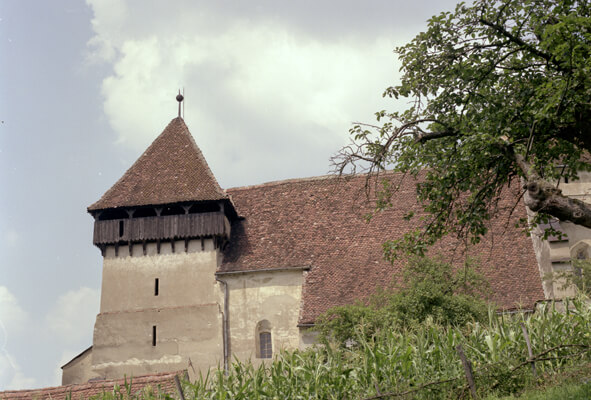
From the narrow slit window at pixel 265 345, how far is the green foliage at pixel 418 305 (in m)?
4.44

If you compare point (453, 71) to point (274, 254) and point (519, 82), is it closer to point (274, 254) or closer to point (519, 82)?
point (519, 82)

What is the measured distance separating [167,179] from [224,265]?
4.70 m

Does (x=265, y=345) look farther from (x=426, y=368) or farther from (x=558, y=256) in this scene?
(x=426, y=368)

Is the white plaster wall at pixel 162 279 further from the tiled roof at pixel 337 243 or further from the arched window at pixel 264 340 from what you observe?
the arched window at pixel 264 340

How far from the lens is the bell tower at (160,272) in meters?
25.6

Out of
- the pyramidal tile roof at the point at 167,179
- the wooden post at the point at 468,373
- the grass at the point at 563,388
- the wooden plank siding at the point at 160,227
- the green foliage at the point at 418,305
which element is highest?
the pyramidal tile roof at the point at 167,179

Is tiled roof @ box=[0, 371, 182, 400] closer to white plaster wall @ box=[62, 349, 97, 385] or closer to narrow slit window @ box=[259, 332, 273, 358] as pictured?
white plaster wall @ box=[62, 349, 97, 385]

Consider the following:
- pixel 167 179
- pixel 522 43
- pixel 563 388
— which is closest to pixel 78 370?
pixel 167 179

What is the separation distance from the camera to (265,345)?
84.9 ft

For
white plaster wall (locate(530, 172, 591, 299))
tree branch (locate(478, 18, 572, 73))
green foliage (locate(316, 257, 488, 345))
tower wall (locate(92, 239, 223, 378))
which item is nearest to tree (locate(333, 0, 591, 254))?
tree branch (locate(478, 18, 572, 73))

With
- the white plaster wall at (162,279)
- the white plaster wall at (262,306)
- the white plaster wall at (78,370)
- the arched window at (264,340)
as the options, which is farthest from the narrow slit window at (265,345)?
the white plaster wall at (78,370)

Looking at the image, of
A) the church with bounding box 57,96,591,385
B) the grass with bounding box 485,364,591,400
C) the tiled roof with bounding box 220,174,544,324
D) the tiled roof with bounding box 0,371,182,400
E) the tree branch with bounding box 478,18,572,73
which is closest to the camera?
the grass with bounding box 485,364,591,400

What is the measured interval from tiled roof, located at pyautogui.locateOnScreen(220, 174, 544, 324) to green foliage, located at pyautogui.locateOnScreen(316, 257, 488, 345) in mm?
1287

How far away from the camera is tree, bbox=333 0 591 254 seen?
12.5m
